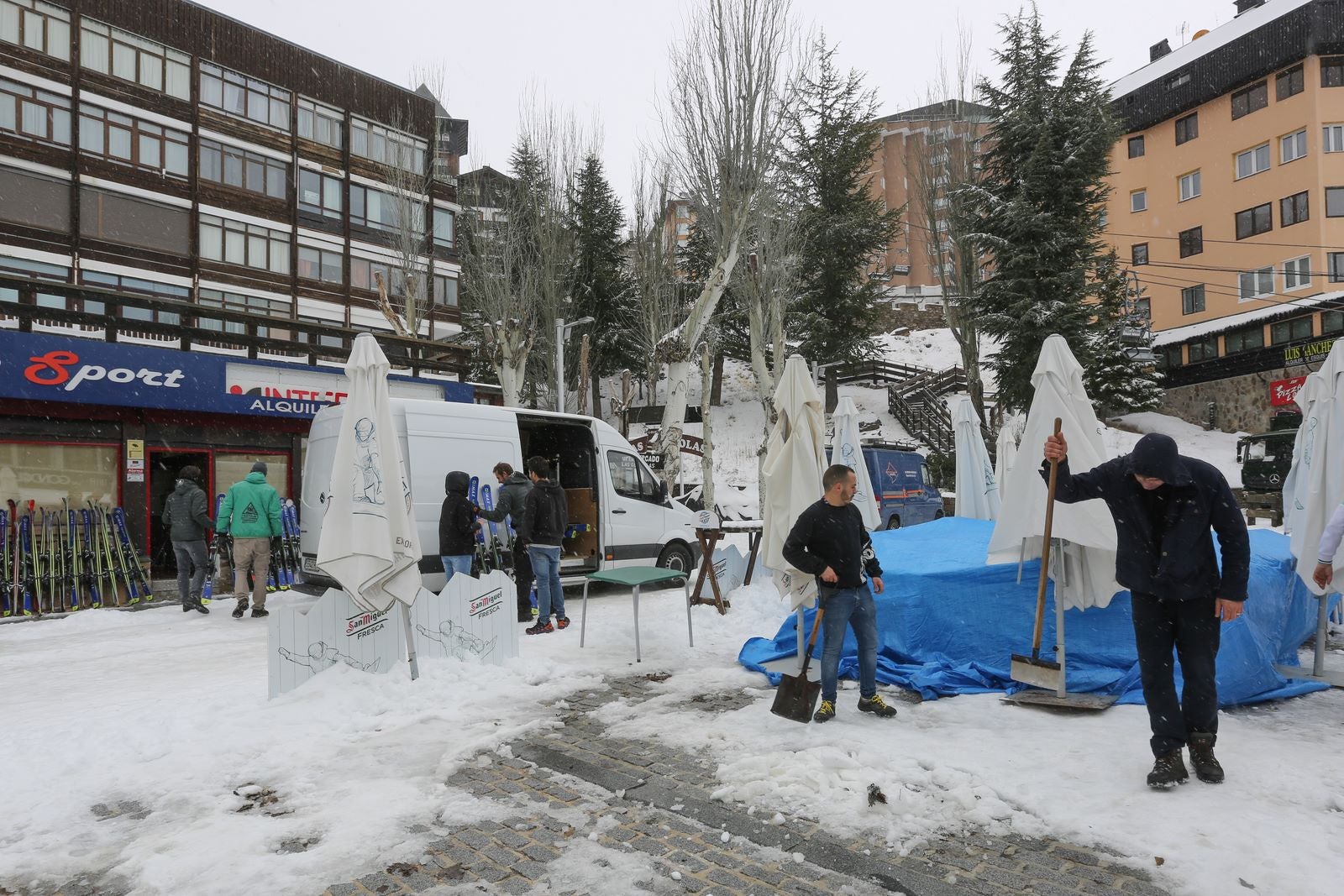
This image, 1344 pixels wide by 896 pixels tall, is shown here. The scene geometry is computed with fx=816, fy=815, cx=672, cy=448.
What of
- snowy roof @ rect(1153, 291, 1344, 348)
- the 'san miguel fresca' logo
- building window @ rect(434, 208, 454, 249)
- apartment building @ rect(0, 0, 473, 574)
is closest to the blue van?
apartment building @ rect(0, 0, 473, 574)

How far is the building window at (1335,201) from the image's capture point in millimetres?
29875

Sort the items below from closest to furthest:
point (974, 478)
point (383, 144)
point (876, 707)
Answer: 1. point (876, 707)
2. point (974, 478)
3. point (383, 144)

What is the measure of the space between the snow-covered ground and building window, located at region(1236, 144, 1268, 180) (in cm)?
3507

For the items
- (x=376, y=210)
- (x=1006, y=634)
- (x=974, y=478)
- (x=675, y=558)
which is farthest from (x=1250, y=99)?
(x=1006, y=634)

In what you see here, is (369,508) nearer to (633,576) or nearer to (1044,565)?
(633,576)

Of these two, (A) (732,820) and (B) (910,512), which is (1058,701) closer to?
(A) (732,820)

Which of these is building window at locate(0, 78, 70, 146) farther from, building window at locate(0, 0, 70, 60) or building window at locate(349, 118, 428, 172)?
building window at locate(349, 118, 428, 172)

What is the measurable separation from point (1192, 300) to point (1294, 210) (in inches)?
201

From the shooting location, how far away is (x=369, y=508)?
21.5ft

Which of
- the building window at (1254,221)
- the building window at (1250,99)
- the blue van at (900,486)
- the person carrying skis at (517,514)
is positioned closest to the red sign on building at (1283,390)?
the building window at (1254,221)

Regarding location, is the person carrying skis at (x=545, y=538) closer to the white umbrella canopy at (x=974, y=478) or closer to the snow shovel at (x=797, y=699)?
the snow shovel at (x=797, y=699)

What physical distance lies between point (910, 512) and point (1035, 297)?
8676mm

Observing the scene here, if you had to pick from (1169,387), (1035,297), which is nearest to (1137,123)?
(1169,387)

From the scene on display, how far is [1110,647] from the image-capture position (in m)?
6.25
